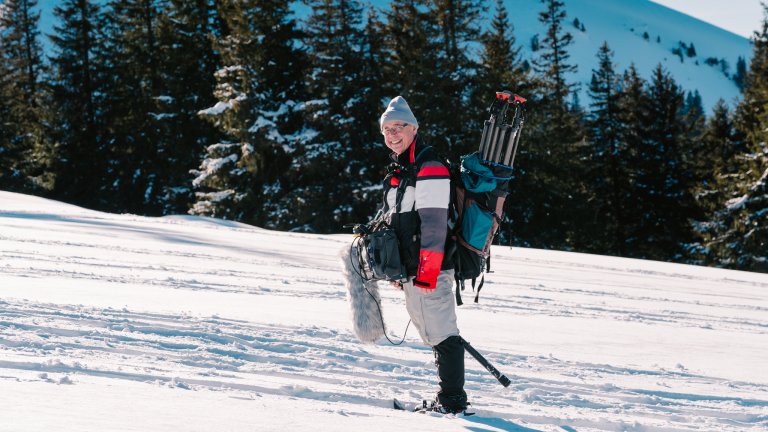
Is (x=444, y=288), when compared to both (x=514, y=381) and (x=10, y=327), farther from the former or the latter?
(x=10, y=327)

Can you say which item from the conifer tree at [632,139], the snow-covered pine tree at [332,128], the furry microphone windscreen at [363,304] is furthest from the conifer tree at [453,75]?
the furry microphone windscreen at [363,304]

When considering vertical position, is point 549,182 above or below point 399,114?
above

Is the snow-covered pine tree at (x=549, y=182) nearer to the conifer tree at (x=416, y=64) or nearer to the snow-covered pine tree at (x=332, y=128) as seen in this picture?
the conifer tree at (x=416, y=64)

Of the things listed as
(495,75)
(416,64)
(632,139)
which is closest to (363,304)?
(416,64)

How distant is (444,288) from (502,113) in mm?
1203

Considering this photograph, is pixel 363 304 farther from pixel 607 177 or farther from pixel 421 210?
pixel 607 177

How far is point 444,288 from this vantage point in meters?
4.05

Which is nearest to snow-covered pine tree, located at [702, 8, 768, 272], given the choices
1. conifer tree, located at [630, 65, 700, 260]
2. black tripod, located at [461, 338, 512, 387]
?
conifer tree, located at [630, 65, 700, 260]

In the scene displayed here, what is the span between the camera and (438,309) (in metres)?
4.03

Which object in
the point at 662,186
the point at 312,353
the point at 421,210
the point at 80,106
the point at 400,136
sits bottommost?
the point at 312,353

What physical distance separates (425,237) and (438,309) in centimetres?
52

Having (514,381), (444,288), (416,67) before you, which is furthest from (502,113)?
(416,67)

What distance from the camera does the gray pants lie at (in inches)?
159

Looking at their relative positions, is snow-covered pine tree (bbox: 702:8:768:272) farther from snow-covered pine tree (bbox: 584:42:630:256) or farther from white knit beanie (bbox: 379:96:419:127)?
white knit beanie (bbox: 379:96:419:127)
